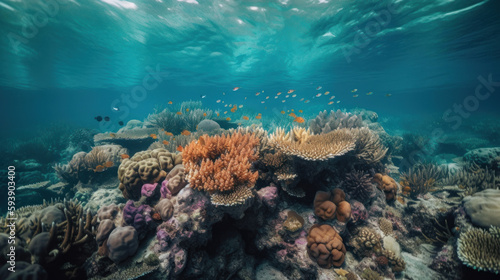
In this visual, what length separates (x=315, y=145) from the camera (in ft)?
15.1

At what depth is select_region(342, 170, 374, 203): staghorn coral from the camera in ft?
17.0

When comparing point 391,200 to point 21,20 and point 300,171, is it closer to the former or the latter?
point 300,171

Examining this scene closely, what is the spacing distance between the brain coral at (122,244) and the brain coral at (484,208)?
7388mm

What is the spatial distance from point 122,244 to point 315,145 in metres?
4.54

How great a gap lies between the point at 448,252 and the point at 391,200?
76.5 inches

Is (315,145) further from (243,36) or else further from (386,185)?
(243,36)

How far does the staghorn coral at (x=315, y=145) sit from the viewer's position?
4.14m

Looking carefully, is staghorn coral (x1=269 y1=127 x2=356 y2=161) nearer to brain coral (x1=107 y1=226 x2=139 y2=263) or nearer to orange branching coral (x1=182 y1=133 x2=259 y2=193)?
orange branching coral (x1=182 y1=133 x2=259 y2=193)

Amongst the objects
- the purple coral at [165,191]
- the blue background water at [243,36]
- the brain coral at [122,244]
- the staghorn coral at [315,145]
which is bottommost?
the brain coral at [122,244]

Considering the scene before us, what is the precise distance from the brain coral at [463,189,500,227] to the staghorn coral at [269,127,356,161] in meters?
3.11

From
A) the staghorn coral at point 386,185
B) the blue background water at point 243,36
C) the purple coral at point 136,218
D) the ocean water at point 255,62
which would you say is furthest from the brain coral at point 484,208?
the blue background water at point 243,36

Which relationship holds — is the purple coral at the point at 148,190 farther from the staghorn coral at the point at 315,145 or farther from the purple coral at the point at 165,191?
the staghorn coral at the point at 315,145

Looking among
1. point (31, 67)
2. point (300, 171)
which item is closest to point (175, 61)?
point (31, 67)

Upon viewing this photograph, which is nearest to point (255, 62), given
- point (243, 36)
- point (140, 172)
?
point (243, 36)
